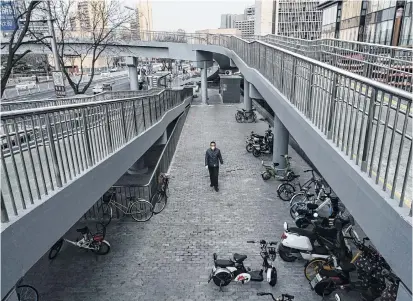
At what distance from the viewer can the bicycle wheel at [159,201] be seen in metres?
9.50

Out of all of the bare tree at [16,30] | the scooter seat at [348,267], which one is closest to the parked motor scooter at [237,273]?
the scooter seat at [348,267]

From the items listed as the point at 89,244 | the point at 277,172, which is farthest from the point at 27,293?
the point at 277,172

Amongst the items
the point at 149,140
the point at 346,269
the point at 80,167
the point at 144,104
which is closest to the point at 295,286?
the point at 346,269

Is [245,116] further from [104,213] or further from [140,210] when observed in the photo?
[104,213]

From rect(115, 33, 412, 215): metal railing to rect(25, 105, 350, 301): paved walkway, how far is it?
3370 mm

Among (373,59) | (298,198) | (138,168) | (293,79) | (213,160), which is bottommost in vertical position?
(138,168)

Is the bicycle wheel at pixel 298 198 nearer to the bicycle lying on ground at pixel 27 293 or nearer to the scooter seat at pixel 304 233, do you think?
the scooter seat at pixel 304 233

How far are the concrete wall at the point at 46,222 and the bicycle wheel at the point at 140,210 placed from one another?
2549 mm

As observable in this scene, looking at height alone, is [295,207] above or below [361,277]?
below

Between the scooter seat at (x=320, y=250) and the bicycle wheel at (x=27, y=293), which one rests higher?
the scooter seat at (x=320, y=250)

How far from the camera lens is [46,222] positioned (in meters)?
3.99

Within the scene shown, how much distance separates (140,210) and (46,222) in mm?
5010

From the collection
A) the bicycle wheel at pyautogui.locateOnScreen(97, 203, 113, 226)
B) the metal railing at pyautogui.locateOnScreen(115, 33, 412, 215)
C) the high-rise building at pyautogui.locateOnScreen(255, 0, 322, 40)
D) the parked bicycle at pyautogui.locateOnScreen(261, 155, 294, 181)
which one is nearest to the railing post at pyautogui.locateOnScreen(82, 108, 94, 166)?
the bicycle wheel at pyautogui.locateOnScreen(97, 203, 113, 226)

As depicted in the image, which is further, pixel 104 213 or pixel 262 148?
pixel 262 148
